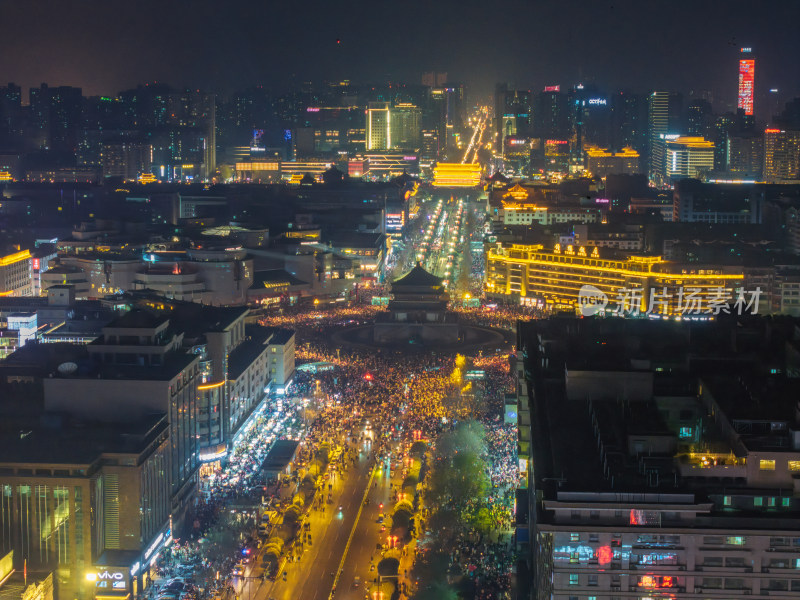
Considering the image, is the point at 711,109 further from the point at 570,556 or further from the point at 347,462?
the point at 570,556

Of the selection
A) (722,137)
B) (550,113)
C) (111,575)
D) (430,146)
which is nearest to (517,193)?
(722,137)

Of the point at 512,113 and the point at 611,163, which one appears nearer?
the point at 611,163

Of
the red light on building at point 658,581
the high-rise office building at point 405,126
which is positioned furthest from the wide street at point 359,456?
the high-rise office building at point 405,126

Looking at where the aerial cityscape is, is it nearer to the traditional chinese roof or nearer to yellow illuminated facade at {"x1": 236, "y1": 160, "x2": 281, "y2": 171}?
the traditional chinese roof

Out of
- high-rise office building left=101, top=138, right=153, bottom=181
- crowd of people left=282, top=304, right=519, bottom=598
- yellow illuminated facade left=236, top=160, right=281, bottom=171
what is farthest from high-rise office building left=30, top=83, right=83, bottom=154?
crowd of people left=282, top=304, right=519, bottom=598

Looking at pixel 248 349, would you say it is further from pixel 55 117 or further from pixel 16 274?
pixel 55 117

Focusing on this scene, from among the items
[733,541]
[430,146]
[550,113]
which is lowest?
[733,541]

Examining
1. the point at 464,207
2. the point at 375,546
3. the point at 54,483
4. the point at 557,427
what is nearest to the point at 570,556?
the point at 557,427

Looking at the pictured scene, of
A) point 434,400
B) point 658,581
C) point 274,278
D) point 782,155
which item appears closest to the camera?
point 658,581
